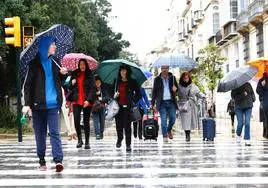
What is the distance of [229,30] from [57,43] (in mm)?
36612

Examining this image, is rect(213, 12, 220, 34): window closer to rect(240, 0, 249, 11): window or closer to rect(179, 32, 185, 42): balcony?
rect(240, 0, 249, 11): window

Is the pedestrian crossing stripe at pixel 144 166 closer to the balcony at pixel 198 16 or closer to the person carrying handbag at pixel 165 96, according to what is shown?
the person carrying handbag at pixel 165 96

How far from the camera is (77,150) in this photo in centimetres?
1190

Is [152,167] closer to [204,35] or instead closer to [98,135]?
[98,135]

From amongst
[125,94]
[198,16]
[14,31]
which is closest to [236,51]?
[198,16]

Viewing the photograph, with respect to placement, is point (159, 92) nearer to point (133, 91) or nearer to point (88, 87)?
point (133, 91)

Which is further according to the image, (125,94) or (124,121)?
(125,94)

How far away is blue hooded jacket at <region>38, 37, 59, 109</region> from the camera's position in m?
8.52

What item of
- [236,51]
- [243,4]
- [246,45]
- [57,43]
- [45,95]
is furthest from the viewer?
[236,51]

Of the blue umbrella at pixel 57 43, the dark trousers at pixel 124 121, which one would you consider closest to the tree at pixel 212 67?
the dark trousers at pixel 124 121

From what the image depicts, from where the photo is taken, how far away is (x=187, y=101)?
46.6 feet

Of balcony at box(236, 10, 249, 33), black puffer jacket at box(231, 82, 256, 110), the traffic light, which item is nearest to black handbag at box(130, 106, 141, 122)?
black puffer jacket at box(231, 82, 256, 110)

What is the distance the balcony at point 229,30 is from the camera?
43094mm

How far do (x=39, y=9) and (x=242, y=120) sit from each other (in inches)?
639
